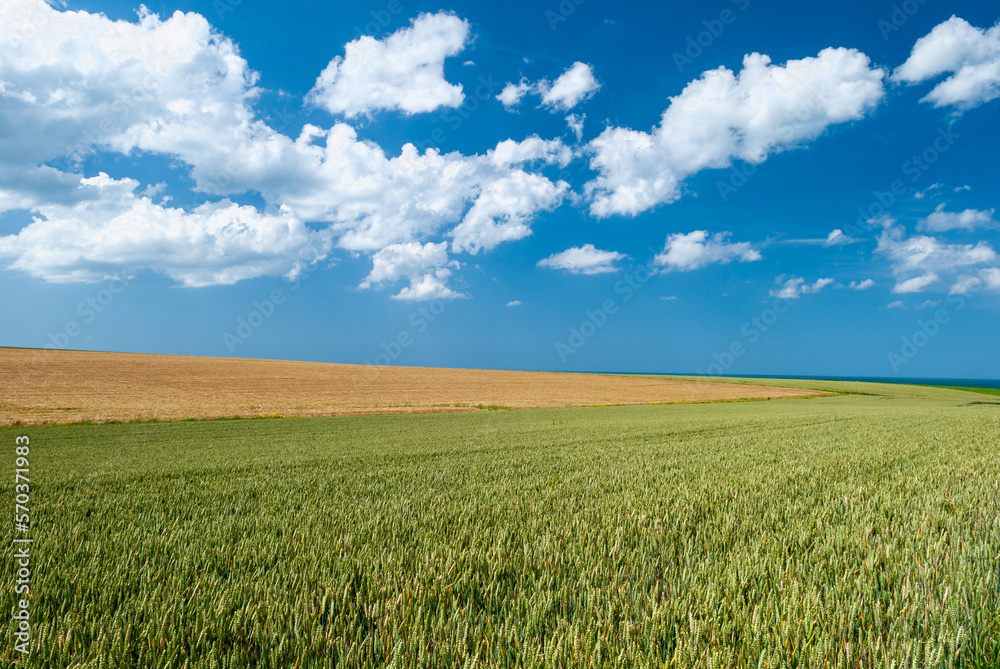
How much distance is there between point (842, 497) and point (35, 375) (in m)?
65.7

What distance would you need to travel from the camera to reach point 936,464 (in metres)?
8.41

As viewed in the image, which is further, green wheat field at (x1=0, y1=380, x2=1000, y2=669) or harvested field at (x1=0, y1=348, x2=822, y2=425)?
harvested field at (x1=0, y1=348, x2=822, y2=425)

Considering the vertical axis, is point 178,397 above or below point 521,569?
below

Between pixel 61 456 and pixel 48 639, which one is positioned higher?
pixel 48 639

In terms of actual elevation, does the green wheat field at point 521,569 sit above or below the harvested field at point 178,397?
above

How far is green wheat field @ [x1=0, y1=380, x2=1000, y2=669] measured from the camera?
248cm

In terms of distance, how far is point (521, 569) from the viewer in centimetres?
358

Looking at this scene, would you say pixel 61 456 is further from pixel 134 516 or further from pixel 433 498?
pixel 433 498

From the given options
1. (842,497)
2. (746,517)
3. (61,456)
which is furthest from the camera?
(61,456)

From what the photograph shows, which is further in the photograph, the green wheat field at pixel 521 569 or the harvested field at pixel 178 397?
the harvested field at pixel 178 397

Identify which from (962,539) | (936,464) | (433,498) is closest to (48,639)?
(433,498)

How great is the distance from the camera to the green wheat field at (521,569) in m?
2.48

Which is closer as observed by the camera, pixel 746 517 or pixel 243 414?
pixel 746 517

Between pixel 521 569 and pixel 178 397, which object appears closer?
pixel 521 569
